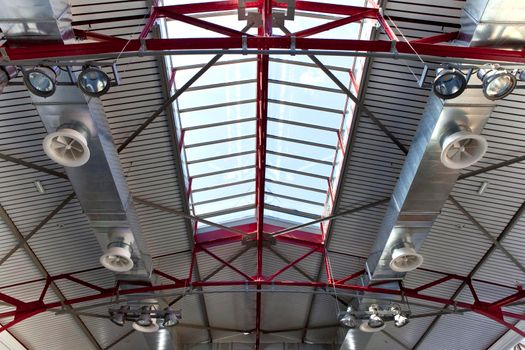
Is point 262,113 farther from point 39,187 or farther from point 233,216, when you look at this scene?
point 39,187

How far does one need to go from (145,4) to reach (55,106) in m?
3.62

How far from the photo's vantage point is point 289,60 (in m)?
15.7

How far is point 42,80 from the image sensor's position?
10.2 m

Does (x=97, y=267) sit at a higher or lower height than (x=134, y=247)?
higher

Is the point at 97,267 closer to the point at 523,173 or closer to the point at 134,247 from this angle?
the point at 134,247

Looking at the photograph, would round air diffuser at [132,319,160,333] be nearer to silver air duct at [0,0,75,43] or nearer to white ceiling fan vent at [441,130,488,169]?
silver air duct at [0,0,75,43]

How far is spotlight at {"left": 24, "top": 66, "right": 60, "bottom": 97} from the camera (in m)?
9.88

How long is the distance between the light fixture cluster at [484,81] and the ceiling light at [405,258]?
23.2ft

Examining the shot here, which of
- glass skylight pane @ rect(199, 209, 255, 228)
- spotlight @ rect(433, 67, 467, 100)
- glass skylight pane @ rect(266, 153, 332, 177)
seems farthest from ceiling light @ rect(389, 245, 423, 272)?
glass skylight pane @ rect(199, 209, 255, 228)

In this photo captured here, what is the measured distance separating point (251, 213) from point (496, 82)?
1449 centimetres

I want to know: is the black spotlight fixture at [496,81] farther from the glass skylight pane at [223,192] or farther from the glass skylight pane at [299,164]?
the glass skylight pane at [223,192]

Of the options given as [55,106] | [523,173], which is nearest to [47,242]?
[55,106]

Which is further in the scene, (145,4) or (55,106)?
(145,4)

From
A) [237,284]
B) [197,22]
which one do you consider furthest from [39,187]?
[237,284]
